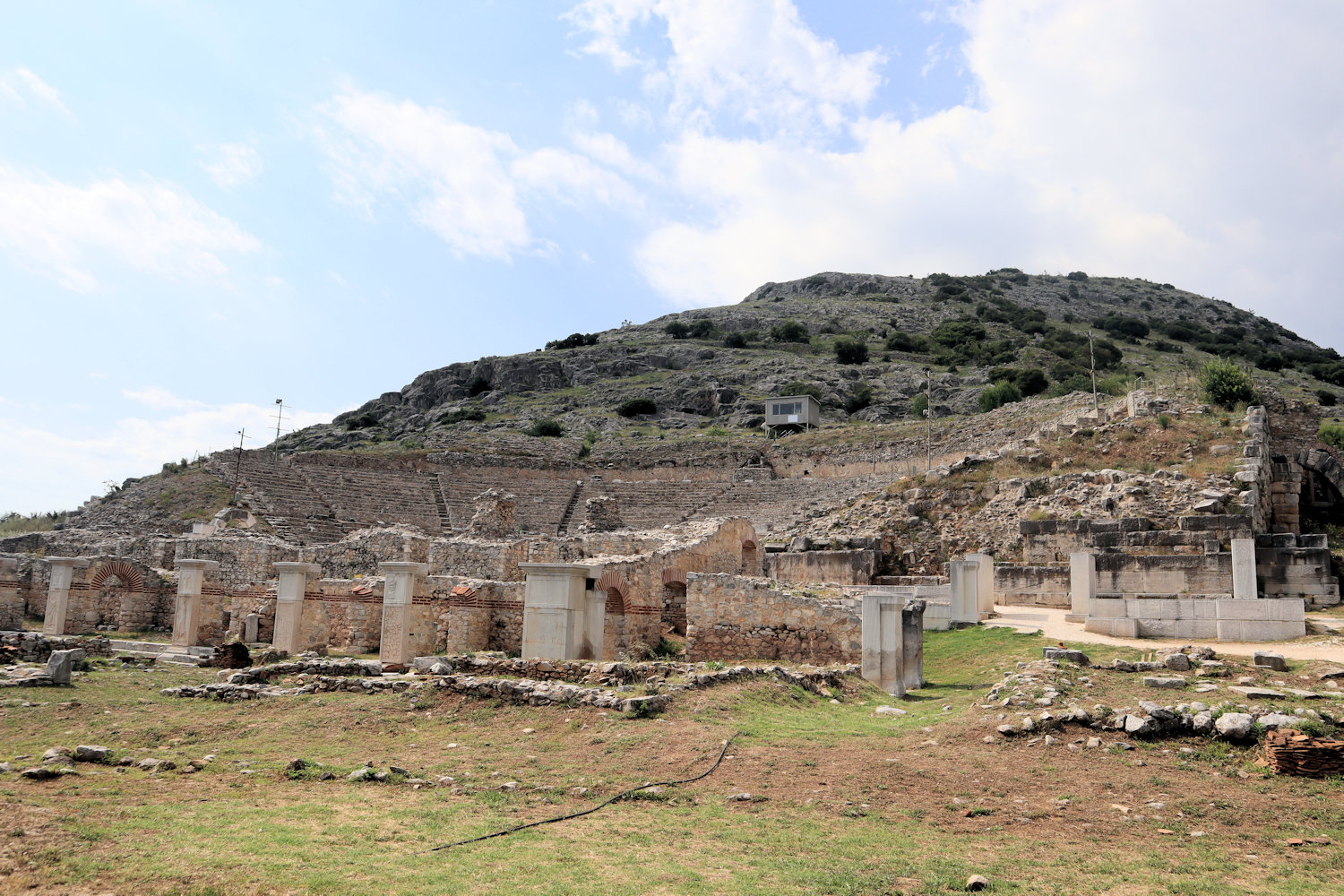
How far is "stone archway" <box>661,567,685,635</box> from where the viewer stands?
17.6 metres

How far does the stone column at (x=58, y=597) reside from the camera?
19.6 m

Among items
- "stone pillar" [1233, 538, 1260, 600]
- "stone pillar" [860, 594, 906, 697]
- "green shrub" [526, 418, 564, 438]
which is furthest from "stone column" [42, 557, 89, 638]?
"green shrub" [526, 418, 564, 438]

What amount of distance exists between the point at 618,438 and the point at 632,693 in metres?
56.8

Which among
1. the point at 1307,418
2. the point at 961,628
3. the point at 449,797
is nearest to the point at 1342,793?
the point at 449,797

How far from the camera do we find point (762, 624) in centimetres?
1419

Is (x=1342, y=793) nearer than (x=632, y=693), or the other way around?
(x=1342, y=793)

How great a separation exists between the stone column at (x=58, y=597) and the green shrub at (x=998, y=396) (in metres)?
59.4

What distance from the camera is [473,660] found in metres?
11.3

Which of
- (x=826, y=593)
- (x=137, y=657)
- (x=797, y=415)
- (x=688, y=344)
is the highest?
(x=688, y=344)

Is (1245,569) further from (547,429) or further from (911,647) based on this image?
(547,429)

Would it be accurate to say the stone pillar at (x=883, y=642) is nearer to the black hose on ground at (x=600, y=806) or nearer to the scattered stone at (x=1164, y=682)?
the scattered stone at (x=1164, y=682)

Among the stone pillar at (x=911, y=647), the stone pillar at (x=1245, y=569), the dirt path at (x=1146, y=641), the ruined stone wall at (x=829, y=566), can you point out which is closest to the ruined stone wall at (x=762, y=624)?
the stone pillar at (x=911, y=647)

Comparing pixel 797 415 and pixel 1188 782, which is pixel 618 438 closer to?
pixel 797 415

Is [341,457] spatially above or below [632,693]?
above
